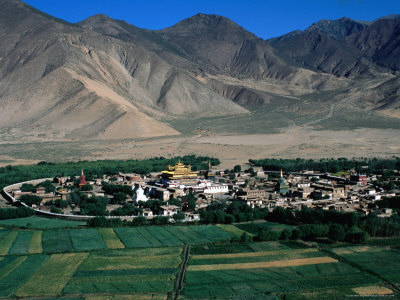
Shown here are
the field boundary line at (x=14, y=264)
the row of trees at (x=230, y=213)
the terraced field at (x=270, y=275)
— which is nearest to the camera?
the terraced field at (x=270, y=275)

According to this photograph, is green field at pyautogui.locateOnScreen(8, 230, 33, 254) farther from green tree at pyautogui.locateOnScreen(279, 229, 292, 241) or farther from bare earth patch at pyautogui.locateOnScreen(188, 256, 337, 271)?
green tree at pyautogui.locateOnScreen(279, 229, 292, 241)

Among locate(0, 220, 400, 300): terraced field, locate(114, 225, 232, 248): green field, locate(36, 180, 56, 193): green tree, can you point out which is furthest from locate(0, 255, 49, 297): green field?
locate(36, 180, 56, 193): green tree

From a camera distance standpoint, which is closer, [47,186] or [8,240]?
[8,240]

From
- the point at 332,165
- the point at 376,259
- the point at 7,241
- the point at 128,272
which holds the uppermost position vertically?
the point at 332,165

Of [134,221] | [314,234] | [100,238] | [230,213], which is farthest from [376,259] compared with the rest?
[134,221]

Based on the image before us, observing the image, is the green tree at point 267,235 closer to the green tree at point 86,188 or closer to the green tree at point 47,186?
the green tree at point 86,188

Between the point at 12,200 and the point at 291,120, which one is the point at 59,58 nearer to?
the point at 291,120

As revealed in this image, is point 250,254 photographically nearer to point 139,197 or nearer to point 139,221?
point 139,221

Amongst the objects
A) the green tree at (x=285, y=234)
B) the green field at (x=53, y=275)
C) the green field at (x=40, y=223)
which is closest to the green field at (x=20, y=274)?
the green field at (x=53, y=275)
